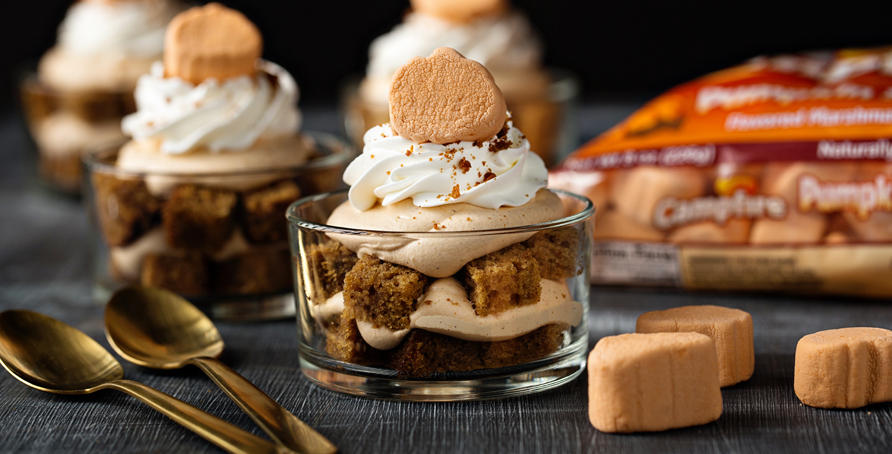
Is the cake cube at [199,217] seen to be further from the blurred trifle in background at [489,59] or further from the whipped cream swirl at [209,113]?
the blurred trifle in background at [489,59]

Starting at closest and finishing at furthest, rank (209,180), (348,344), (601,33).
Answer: (348,344)
(209,180)
(601,33)

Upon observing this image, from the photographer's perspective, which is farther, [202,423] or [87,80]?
[87,80]

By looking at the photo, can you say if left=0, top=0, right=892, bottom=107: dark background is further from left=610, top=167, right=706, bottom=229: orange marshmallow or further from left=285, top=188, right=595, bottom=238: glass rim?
left=285, top=188, right=595, bottom=238: glass rim

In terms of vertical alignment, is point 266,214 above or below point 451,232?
below

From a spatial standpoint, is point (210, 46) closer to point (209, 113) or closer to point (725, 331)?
point (209, 113)

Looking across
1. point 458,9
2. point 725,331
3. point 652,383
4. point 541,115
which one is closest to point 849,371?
point 725,331

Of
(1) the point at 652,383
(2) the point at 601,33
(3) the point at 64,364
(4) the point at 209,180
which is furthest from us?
(2) the point at 601,33
